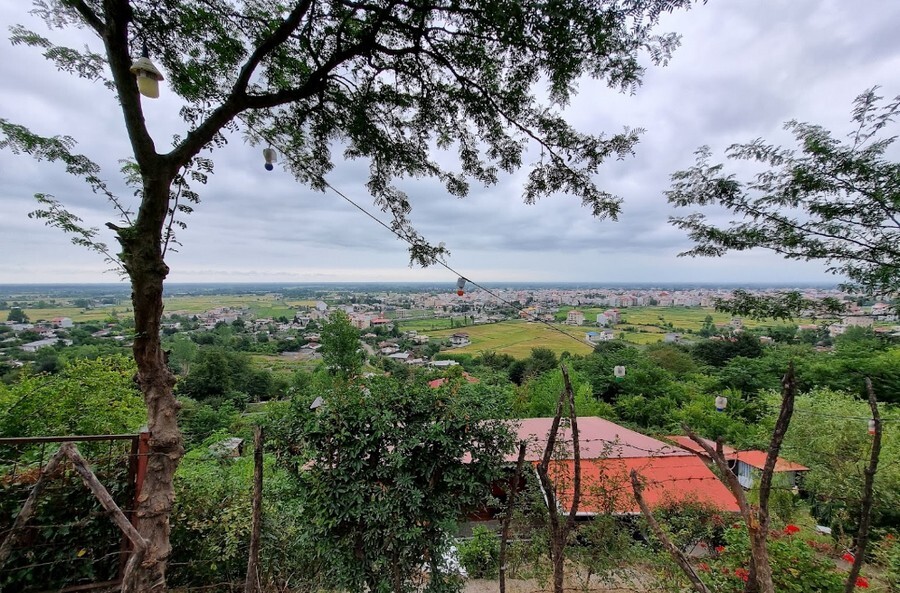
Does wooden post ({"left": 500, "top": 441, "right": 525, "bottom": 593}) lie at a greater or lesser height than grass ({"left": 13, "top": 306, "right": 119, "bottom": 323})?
lesser

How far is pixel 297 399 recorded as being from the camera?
2.65 metres

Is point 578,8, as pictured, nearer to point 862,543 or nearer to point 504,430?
point 504,430

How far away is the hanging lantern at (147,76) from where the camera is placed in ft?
5.62

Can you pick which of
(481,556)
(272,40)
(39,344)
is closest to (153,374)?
(272,40)

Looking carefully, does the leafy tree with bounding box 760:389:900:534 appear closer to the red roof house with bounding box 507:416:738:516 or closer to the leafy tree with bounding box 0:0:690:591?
the red roof house with bounding box 507:416:738:516

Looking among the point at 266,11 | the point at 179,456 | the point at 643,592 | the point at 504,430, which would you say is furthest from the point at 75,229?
the point at 643,592

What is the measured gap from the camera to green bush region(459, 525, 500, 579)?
3904 mm

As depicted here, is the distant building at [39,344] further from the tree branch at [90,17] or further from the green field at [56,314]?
the tree branch at [90,17]

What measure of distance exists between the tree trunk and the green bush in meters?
3.11

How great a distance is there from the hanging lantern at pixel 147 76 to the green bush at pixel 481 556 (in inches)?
195

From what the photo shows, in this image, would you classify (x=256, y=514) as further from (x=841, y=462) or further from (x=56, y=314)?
(x=56, y=314)

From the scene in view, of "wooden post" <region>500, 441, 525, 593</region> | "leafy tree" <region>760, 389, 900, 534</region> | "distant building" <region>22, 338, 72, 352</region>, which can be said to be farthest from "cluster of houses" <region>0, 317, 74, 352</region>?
"leafy tree" <region>760, 389, 900, 534</region>

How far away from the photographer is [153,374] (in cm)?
207

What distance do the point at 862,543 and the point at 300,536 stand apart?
355cm
